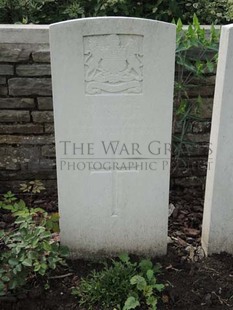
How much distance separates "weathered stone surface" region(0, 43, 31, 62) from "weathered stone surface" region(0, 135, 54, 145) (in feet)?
1.91

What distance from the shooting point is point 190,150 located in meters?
3.30

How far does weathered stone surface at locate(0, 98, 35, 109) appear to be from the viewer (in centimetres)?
309

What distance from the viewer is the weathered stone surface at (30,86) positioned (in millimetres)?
3025

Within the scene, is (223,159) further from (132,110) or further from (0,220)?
(0,220)

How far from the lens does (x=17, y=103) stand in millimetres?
3104

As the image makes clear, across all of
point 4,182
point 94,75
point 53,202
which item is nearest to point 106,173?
point 94,75

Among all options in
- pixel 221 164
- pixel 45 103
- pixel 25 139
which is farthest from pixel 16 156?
pixel 221 164

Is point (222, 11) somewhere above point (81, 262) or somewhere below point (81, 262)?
above

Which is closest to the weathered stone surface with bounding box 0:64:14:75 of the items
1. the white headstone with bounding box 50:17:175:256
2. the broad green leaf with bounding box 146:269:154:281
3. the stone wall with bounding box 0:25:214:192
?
the stone wall with bounding box 0:25:214:192

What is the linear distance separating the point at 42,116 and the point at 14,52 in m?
0.49

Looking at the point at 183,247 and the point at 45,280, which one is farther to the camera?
the point at 183,247

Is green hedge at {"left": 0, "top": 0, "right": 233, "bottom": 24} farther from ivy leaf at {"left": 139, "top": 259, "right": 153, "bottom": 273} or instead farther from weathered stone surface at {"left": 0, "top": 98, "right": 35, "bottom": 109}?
ivy leaf at {"left": 139, "top": 259, "right": 153, "bottom": 273}

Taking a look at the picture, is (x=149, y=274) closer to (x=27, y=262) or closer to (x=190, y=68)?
(x=27, y=262)

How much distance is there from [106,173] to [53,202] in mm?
968
